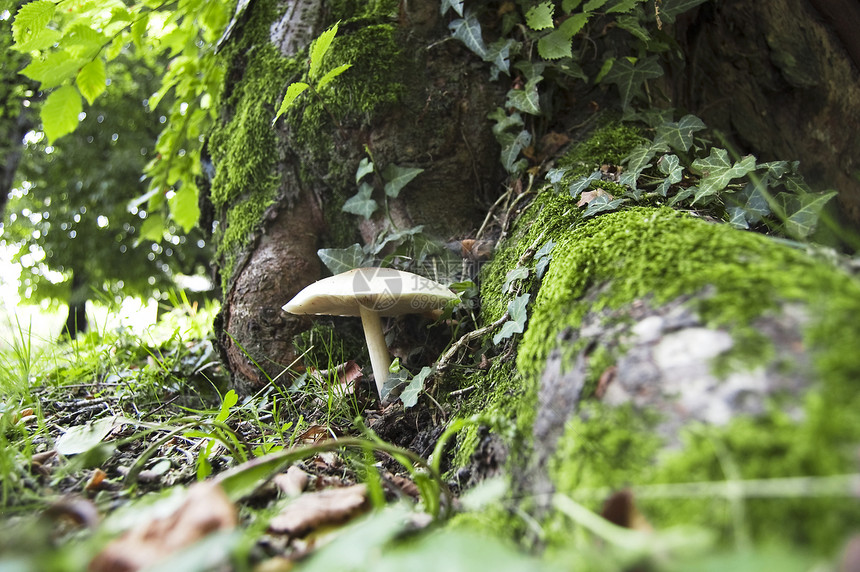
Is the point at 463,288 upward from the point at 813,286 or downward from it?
downward

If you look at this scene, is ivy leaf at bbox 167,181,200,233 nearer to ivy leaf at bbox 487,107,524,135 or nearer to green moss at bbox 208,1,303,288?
green moss at bbox 208,1,303,288

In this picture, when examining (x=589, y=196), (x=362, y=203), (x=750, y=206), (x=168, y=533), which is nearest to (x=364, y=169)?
(x=362, y=203)

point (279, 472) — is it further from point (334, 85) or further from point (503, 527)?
point (334, 85)

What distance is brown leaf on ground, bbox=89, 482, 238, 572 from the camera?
0.72 m

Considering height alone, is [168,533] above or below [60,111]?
below

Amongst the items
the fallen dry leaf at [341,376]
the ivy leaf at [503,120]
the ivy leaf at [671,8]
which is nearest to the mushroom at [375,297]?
the fallen dry leaf at [341,376]

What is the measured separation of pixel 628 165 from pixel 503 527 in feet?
4.70

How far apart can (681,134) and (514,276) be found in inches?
38.2

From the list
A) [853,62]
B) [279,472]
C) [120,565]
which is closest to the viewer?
[120,565]

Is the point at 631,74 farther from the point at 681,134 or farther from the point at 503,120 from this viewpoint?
the point at 503,120

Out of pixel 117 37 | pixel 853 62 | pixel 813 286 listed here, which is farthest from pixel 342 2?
pixel 853 62

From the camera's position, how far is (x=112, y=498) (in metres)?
1.18

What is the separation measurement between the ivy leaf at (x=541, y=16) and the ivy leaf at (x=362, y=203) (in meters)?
0.98

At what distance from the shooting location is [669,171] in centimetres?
173
